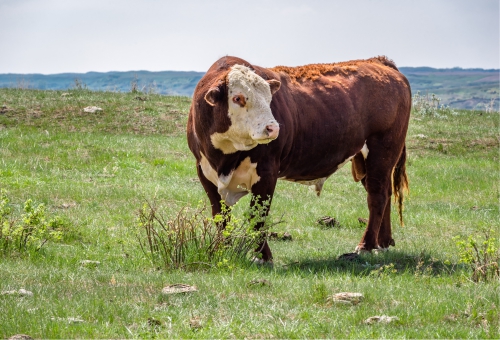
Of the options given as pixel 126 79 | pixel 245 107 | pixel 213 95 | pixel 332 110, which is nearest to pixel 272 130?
pixel 245 107

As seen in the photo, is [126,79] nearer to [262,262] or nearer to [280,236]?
Result: [280,236]

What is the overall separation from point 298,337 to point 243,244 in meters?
3.00

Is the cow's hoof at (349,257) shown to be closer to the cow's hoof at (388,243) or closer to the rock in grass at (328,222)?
the cow's hoof at (388,243)

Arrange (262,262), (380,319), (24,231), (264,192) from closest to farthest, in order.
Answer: (380,319)
(24,231)
(262,262)
(264,192)

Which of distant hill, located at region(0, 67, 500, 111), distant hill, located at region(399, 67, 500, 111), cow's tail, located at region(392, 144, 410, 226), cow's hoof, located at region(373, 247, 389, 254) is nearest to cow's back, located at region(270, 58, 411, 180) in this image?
cow's tail, located at region(392, 144, 410, 226)

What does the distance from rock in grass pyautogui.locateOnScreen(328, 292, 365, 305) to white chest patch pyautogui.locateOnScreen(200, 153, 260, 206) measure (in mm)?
2742

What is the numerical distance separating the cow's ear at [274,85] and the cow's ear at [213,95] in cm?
71

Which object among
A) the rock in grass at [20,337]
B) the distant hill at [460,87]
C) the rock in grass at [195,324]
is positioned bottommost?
the distant hill at [460,87]

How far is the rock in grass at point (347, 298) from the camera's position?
7.04 meters

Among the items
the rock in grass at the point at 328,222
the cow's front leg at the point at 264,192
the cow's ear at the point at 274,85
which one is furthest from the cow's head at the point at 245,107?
the rock in grass at the point at 328,222

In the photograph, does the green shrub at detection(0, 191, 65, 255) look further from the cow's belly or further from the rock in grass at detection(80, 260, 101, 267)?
the cow's belly

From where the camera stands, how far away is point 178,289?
711cm

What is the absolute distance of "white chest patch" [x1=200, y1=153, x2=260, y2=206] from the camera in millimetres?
9531

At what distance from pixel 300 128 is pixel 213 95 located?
5.67 ft
